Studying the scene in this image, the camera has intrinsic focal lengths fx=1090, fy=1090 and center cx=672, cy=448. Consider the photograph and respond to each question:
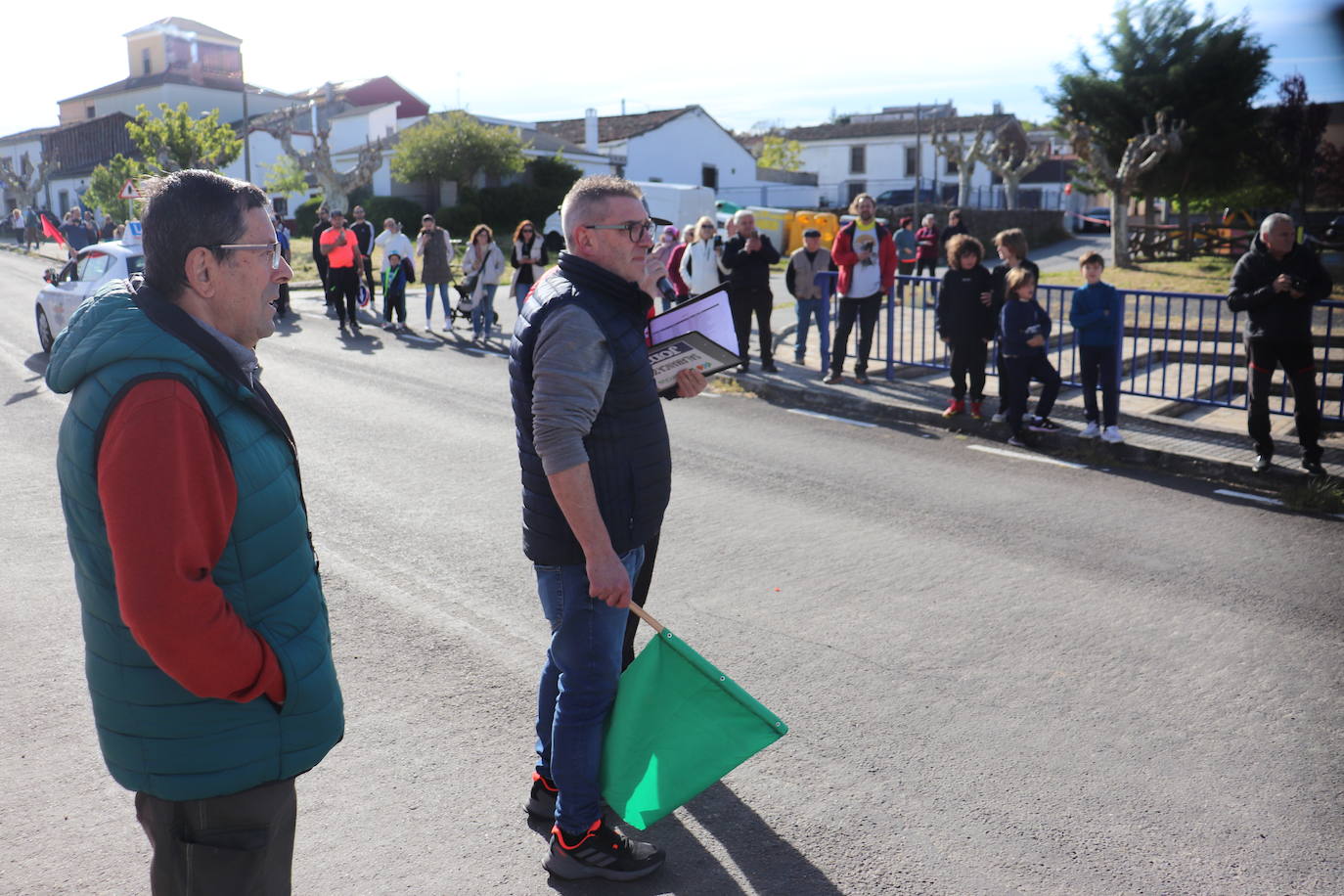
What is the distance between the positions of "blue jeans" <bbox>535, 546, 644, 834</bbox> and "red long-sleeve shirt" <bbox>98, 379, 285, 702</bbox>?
133 cm

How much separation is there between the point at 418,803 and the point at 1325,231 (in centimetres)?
3522

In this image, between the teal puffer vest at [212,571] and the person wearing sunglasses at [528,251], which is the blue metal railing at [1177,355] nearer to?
the person wearing sunglasses at [528,251]

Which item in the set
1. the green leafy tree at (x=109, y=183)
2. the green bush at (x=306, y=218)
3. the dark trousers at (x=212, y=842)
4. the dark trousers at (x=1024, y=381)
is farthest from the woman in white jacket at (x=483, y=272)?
the green leafy tree at (x=109, y=183)

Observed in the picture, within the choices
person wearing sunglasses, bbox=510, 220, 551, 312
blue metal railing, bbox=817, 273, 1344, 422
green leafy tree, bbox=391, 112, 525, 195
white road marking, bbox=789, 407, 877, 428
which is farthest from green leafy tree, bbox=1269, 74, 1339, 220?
green leafy tree, bbox=391, 112, 525, 195

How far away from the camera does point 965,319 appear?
10.4 meters

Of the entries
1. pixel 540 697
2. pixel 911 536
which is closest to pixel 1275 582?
pixel 911 536

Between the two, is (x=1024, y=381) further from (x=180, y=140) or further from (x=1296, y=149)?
(x=180, y=140)

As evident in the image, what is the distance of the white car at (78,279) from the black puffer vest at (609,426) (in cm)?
1309

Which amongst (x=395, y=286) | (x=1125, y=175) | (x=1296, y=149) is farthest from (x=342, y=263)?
(x=1296, y=149)

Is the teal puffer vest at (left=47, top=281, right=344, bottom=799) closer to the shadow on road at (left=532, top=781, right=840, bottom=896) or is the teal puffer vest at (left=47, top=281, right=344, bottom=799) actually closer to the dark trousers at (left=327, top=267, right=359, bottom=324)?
the shadow on road at (left=532, top=781, right=840, bottom=896)

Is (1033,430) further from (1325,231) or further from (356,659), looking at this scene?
(1325,231)

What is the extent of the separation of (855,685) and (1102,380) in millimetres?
5685

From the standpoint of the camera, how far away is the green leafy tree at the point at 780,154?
74.9 metres

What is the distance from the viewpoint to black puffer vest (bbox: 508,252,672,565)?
10.1 ft
